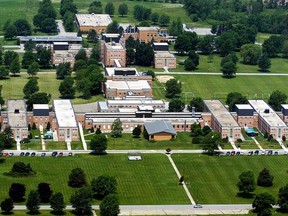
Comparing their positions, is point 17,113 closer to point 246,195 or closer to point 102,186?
point 102,186

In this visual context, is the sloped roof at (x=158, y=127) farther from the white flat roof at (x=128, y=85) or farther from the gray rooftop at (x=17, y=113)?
the white flat roof at (x=128, y=85)

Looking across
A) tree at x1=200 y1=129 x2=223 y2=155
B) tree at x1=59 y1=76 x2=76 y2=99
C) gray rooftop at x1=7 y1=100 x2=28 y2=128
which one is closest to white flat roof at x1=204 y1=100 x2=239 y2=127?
tree at x1=200 y1=129 x2=223 y2=155

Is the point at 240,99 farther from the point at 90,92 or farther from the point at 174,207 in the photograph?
the point at 174,207

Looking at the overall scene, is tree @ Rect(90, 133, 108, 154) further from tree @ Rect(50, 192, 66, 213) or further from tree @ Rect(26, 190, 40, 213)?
tree @ Rect(26, 190, 40, 213)

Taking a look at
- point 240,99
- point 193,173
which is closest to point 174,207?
point 193,173

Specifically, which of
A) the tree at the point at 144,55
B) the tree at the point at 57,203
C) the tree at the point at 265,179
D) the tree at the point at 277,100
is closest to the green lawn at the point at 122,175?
the tree at the point at 57,203

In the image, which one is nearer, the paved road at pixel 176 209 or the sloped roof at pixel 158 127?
the paved road at pixel 176 209
